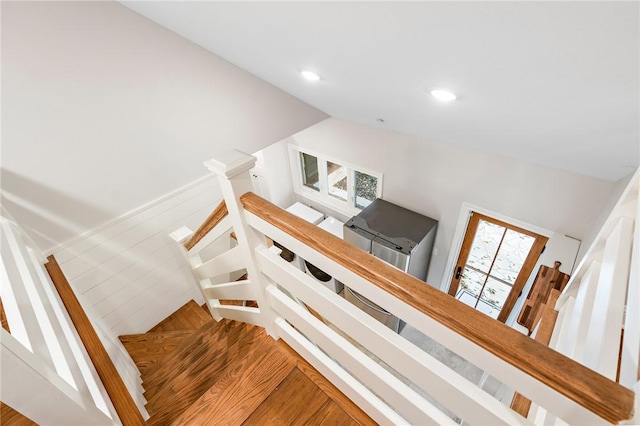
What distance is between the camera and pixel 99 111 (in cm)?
217

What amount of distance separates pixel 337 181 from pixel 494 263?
8.21ft

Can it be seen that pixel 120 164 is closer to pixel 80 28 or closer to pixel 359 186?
pixel 80 28

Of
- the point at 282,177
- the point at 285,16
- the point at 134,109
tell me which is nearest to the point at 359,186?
the point at 282,177

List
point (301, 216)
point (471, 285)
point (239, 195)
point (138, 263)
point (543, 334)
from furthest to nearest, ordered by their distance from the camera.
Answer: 1. point (301, 216)
2. point (471, 285)
3. point (138, 263)
4. point (543, 334)
5. point (239, 195)

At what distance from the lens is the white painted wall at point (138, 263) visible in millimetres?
2482

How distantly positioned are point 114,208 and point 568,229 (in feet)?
13.2

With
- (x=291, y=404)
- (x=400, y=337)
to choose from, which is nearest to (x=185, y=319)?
(x=291, y=404)

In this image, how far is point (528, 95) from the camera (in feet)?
3.59

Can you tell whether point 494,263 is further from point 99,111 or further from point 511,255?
point 99,111

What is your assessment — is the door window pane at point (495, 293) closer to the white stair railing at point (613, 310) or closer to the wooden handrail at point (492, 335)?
the white stair railing at point (613, 310)

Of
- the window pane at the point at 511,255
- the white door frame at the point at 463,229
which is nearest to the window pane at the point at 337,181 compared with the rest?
the white door frame at the point at 463,229

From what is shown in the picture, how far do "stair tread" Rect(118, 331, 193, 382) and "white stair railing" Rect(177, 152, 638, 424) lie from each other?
154 cm

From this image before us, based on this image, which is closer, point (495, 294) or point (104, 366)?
point (104, 366)

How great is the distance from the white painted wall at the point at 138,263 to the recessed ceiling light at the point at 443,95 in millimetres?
2353
